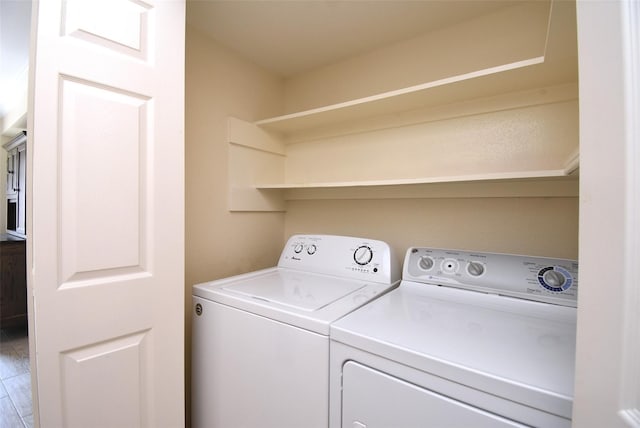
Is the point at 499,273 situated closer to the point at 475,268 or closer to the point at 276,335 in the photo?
the point at 475,268

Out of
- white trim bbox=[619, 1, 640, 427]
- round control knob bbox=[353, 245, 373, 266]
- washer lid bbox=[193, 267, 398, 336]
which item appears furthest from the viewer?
round control knob bbox=[353, 245, 373, 266]

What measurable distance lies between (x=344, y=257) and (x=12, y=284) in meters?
4.06

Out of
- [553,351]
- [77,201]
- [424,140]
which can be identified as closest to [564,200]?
[424,140]

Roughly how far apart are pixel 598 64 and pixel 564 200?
112 cm

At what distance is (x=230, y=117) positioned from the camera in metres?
1.80

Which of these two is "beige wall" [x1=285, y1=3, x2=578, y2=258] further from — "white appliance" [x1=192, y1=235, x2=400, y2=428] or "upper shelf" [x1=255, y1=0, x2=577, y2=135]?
"white appliance" [x1=192, y1=235, x2=400, y2=428]

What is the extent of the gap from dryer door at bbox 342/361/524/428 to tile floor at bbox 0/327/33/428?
7.80ft

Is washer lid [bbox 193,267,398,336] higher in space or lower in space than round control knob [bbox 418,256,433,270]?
lower

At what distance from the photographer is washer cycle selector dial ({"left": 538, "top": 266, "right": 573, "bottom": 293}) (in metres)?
1.10

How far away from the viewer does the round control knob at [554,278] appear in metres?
1.11

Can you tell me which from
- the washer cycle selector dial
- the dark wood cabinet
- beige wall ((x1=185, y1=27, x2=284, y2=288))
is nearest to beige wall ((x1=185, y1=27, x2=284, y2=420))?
beige wall ((x1=185, y1=27, x2=284, y2=288))

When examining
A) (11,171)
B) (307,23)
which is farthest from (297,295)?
(11,171)

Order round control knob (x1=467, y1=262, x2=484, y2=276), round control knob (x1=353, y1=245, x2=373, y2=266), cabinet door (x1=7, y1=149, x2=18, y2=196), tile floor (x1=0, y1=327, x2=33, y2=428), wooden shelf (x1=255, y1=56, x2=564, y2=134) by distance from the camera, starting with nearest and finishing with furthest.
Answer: wooden shelf (x1=255, y1=56, x2=564, y2=134)
round control knob (x1=467, y1=262, x2=484, y2=276)
round control knob (x1=353, y1=245, x2=373, y2=266)
tile floor (x1=0, y1=327, x2=33, y2=428)
cabinet door (x1=7, y1=149, x2=18, y2=196)

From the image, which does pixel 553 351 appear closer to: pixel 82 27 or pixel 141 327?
pixel 141 327
